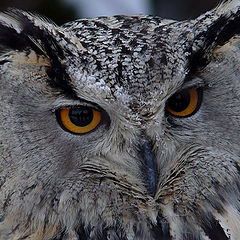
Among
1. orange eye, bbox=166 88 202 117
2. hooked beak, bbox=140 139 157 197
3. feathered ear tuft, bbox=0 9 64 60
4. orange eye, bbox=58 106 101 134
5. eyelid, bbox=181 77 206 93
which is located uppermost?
feathered ear tuft, bbox=0 9 64 60

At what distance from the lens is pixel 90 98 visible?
1.59m

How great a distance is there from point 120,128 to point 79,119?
0.51ft

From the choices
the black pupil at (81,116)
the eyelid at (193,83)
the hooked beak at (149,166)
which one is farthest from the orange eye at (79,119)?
the eyelid at (193,83)

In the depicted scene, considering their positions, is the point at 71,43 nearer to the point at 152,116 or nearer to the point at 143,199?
the point at 152,116

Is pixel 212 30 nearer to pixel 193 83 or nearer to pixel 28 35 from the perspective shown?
pixel 193 83

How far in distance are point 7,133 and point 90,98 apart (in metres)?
0.35

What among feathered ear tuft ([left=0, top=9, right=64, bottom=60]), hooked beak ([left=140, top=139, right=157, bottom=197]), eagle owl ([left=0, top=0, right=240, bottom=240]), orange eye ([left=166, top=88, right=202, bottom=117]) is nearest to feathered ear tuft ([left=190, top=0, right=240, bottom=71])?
eagle owl ([left=0, top=0, right=240, bottom=240])

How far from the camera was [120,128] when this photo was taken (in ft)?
5.39

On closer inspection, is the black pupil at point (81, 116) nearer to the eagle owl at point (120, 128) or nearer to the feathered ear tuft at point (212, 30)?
the eagle owl at point (120, 128)

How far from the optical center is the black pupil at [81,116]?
1658 millimetres

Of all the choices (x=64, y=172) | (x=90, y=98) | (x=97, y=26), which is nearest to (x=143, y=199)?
(x=64, y=172)

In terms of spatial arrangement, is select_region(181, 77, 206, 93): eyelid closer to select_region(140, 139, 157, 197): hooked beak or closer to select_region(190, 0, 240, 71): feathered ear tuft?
select_region(190, 0, 240, 71): feathered ear tuft

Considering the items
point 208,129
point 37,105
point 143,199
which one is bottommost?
point 143,199

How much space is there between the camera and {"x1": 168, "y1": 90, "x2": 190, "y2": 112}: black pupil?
5.50 ft
